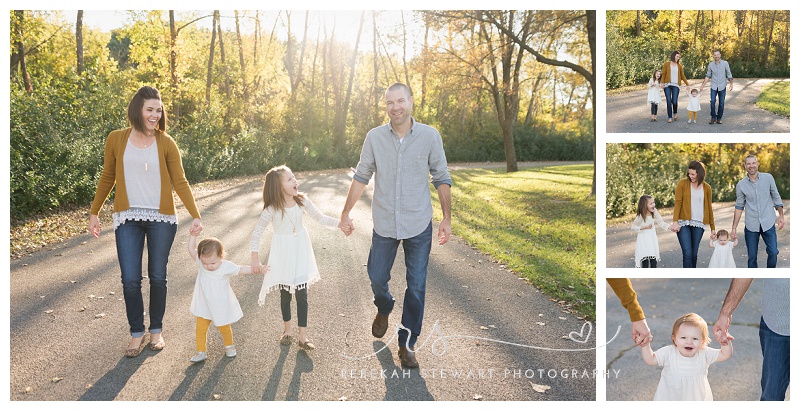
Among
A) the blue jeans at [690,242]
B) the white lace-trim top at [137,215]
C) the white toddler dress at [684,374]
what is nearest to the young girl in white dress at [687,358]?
the white toddler dress at [684,374]

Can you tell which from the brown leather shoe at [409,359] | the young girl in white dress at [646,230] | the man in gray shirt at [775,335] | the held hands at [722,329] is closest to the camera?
the man in gray shirt at [775,335]

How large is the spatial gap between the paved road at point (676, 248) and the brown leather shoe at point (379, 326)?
1.85 m

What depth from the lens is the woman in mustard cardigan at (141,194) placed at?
3.75 m

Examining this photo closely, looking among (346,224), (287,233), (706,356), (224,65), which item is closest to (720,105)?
(706,356)

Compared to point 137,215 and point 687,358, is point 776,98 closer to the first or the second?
point 687,358

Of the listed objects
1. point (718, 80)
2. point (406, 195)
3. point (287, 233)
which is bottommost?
point (287, 233)

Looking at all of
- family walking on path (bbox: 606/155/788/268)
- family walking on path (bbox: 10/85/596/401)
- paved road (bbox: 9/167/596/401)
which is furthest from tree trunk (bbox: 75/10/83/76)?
family walking on path (bbox: 606/155/788/268)

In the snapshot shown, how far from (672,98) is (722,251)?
3.85ft

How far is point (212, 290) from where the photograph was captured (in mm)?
3746

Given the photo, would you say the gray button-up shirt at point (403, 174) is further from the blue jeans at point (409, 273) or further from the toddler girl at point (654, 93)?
the toddler girl at point (654, 93)

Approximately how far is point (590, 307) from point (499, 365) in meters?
1.22

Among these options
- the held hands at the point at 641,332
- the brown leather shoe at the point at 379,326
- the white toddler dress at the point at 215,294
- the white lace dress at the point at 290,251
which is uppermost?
the white lace dress at the point at 290,251

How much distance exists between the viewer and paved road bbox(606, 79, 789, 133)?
4.41 meters

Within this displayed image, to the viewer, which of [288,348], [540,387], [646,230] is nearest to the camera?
[540,387]
